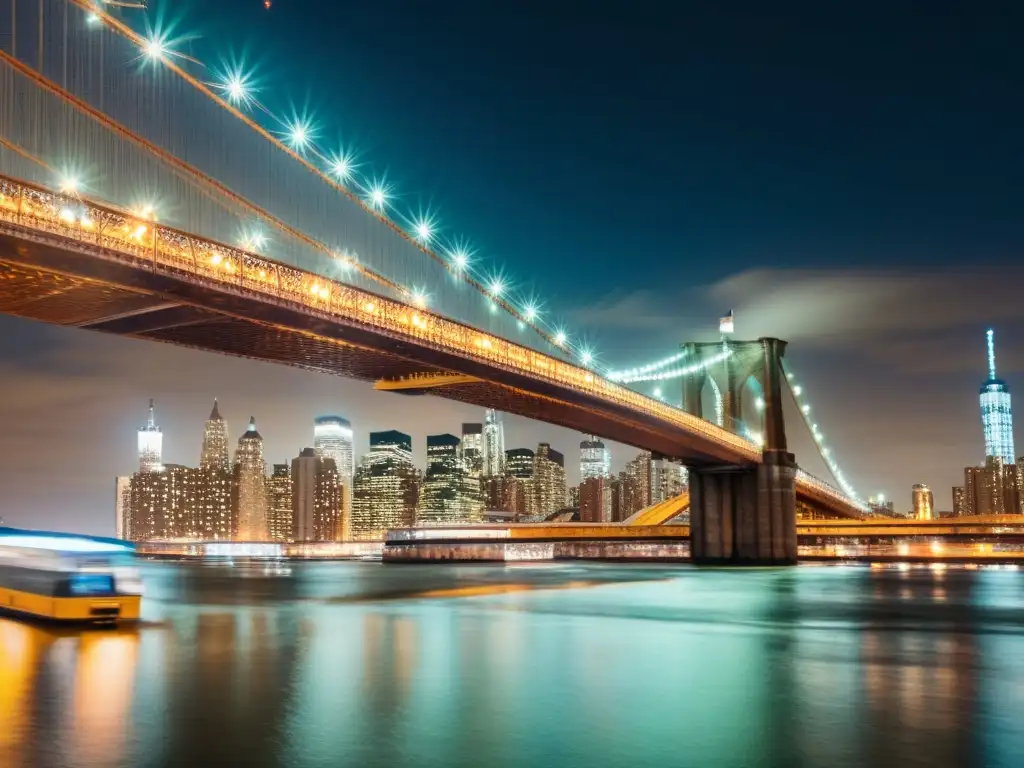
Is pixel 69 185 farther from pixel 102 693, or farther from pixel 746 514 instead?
pixel 746 514

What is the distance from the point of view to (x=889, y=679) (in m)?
14.6

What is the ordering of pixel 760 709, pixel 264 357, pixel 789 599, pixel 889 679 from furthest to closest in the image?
1. pixel 264 357
2. pixel 789 599
3. pixel 889 679
4. pixel 760 709

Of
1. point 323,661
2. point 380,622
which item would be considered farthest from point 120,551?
point 323,661

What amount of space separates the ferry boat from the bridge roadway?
27.4 ft

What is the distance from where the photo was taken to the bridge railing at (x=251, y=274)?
2809cm

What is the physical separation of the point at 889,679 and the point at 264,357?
109 feet

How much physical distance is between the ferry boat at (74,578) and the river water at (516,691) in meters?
A: 0.77

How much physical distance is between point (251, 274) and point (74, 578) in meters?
15.0

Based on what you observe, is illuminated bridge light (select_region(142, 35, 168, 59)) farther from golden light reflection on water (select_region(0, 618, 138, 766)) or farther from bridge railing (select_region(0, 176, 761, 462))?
golden light reflection on water (select_region(0, 618, 138, 766))

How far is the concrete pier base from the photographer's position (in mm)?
73688

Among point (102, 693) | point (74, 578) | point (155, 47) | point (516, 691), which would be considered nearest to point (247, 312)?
point (155, 47)

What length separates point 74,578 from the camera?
21.6 meters

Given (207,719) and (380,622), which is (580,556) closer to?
(380,622)

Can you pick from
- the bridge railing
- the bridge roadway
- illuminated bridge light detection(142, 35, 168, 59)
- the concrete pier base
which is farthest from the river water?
the concrete pier base
